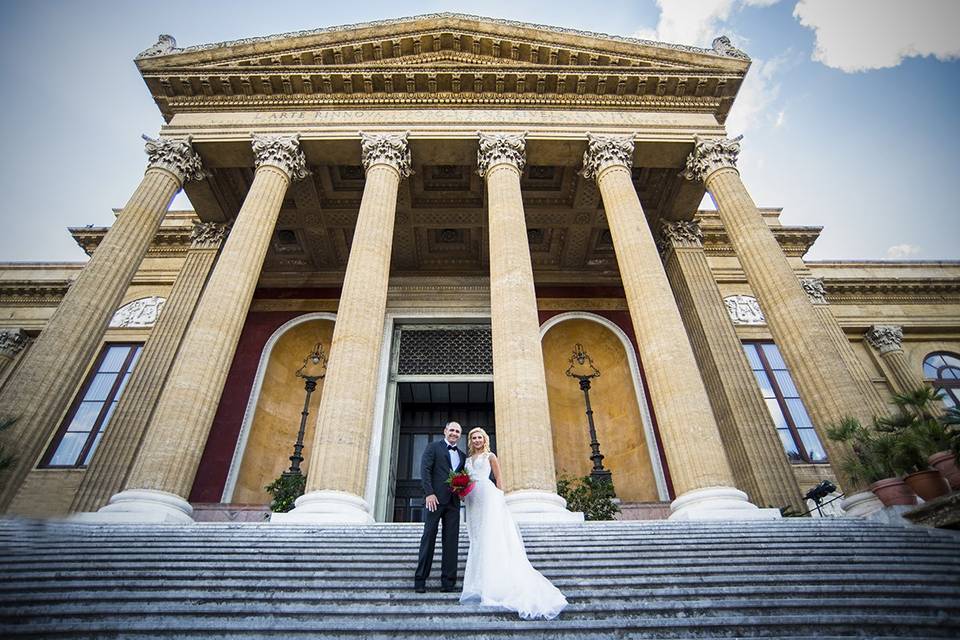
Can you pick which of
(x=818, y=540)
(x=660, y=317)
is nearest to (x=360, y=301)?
(x=660, y=317)

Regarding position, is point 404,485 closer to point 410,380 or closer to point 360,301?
point 410,380

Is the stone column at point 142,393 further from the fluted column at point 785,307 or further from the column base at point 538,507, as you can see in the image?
the fluted column at point 785,307

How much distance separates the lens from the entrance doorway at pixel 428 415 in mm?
15867

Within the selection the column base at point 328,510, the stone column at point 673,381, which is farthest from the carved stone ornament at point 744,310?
the column base at point 328,510

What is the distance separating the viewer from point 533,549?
18.9 ft

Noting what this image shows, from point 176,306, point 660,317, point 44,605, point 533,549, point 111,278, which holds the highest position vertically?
point 176,306

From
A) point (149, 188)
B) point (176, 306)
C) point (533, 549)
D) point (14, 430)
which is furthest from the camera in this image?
point (176, 306)

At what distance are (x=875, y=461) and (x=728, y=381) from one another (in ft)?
16.8

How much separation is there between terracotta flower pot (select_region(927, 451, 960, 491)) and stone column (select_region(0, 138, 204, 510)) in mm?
14207

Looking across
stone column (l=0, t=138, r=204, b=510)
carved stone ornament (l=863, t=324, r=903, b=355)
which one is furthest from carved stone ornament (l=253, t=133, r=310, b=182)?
carved stone ornament (l=863, t=324, r=903, b=355)

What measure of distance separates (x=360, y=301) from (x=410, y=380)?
Result: 20.8ft

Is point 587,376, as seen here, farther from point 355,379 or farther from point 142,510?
point 142,510

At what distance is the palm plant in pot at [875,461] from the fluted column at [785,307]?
308 mm

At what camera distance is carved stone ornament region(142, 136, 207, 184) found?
42.5 feet
